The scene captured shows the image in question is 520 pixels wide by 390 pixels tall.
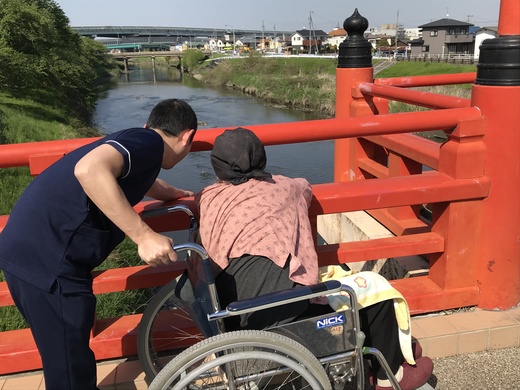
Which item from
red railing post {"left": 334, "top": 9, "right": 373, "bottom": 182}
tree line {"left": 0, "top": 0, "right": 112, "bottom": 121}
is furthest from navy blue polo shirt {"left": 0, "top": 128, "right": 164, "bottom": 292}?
tree line {"left": 0, "top": 0, "right": 112, "bottom": 121}

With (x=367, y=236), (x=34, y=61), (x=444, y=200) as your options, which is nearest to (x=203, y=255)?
(x=444, y=200)

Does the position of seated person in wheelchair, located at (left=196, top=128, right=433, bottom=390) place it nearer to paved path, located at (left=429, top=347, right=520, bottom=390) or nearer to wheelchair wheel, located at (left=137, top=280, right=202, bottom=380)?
wheelchair wheel, located at (left=137, top=280, right=202, bottom=380)

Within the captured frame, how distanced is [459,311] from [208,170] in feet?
39.8

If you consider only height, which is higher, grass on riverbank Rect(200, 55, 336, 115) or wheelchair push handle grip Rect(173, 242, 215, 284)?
wheelchair push handle grip Rect(173, 242, 215, 284)

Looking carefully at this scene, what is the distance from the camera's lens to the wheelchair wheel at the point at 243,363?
1.59 m

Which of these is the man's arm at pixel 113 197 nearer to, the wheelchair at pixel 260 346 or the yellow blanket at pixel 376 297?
the wheelchair at pixel 260 346

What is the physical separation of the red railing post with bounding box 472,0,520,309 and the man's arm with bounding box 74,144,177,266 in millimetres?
1711

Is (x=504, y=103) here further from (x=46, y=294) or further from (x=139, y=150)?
(x=46, y=294)

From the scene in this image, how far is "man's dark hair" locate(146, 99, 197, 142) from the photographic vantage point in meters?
1.85

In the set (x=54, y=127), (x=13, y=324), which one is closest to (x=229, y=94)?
(x=54, y=127)

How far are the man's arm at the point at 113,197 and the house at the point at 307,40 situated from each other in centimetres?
7531

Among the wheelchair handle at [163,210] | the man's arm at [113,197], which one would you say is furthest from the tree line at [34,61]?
the man's arm at [113,197]

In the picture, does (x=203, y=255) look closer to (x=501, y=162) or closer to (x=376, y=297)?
(x=376, y=297)

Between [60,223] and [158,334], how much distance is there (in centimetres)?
96
